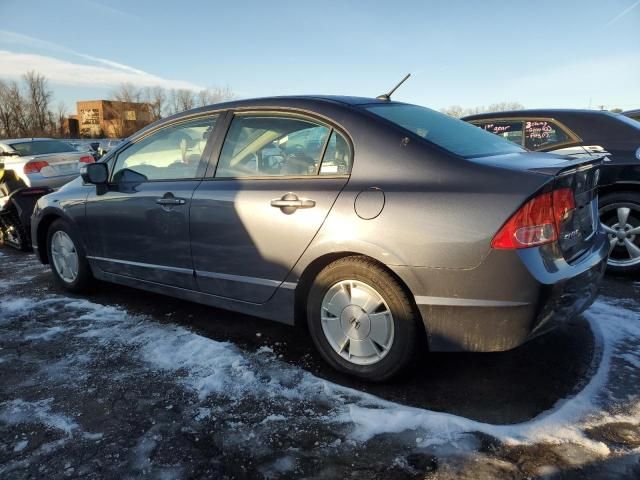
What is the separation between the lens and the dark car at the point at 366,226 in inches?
88.0

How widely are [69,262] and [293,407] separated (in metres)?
3.02

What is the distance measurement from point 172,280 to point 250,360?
3.08 ft

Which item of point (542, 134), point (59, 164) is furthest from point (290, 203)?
point (59, 164)

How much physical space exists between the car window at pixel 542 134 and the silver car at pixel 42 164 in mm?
7318

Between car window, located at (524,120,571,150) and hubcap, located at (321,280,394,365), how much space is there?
11.3ft

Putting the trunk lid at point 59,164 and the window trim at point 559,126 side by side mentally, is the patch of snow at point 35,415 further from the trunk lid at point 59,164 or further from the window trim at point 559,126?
the trunk lid at point 59,164

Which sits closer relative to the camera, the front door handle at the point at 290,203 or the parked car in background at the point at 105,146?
the front door handle at the point at 290,203

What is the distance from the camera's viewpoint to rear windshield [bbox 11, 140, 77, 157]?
30.7 feet

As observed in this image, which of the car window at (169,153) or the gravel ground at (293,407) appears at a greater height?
the car window at (169,153)

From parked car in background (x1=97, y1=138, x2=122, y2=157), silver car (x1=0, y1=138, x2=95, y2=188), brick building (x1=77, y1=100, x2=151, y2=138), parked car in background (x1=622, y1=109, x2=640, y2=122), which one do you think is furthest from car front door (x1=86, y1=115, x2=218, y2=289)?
brick building (x1=77, y1=100, x2=151, y2=138)

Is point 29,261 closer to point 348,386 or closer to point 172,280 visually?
point 172,280

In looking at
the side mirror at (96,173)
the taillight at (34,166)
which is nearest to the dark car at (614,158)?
the side mirror at (96,173)

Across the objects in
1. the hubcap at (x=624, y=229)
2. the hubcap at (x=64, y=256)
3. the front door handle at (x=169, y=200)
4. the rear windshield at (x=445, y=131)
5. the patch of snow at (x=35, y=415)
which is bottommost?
the patch of snow at (x=35, y=415)

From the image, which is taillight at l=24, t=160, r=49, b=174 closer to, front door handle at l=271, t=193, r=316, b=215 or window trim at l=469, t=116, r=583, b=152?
front door handle at l=271, t=193, r=316, b=215
